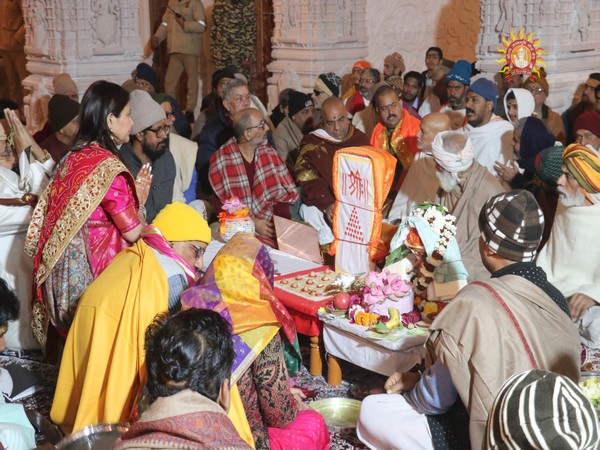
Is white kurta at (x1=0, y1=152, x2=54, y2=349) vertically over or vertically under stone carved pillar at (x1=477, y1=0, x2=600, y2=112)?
under

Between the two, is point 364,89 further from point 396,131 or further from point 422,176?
point 422,176

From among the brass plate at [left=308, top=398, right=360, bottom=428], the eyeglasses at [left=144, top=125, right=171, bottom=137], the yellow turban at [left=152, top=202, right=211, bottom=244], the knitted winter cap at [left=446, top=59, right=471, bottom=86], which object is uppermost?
the knitted winter cap at [left=446, top=59, right=471, bottom=86]

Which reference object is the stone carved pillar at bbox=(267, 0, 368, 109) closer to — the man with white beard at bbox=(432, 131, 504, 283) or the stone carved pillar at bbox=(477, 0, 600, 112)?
the stone carved pillar at bbox=(477, 0, 600, 112)

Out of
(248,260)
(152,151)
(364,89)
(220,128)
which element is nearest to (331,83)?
(364,89)

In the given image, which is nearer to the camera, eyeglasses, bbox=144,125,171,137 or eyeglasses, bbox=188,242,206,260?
eyeglasses, bbox=188,242,206,260

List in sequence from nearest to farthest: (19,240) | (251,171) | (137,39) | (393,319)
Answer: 1. (393,319)
2. (19,240)
3. (251,171)
4. (137,39)

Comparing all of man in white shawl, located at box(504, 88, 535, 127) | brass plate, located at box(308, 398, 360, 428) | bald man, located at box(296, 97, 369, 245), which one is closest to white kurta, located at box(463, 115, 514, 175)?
man in white shawl, located at box(504, 88, 535, 127)

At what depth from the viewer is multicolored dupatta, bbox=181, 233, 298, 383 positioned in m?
3.12

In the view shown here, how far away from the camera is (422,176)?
18.9 feet

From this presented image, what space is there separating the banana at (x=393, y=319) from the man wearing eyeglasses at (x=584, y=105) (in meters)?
3.96

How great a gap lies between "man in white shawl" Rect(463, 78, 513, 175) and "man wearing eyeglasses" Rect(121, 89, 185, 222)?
206 centimetres

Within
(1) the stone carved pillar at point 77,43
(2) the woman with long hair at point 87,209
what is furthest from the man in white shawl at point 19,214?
(1) the stone carved pillar at point 77,43

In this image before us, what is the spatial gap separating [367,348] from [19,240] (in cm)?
219

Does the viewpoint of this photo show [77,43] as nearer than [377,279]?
No
